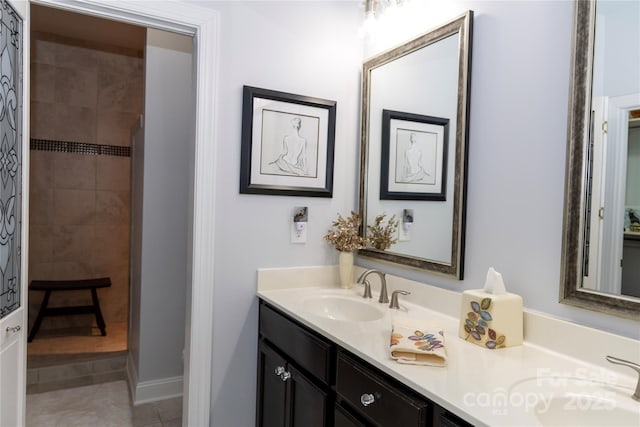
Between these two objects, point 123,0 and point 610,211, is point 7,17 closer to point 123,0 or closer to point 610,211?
point 123,0

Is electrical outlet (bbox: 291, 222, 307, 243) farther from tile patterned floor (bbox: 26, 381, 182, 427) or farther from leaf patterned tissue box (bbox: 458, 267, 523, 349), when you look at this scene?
tile patterned floor (bbox: 26, 381, 182, 427)

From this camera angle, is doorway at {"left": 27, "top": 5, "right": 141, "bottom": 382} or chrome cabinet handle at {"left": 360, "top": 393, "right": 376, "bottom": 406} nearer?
chrome cabinet handle at {"left": 360, "top": 393, "right": 376, "bottom": 406}

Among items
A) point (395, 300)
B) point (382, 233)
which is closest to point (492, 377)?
point (395, 300)

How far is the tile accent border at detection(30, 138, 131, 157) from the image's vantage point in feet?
12.3

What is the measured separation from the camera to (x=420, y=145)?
6.02 feet

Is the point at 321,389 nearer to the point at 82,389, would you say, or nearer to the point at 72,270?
the point at 82,389

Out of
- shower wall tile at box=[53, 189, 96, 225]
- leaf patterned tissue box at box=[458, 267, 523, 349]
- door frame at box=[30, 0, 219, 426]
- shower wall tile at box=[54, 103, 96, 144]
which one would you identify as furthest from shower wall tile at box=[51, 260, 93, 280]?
leaf patterned tissue box at box=[458, 267, 523, 349]

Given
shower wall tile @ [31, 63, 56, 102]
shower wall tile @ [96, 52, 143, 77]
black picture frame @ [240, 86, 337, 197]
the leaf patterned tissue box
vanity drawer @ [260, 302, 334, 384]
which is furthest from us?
shower wall tile @ [96, 52, 143, 77]

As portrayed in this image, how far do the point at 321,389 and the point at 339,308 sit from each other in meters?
0.51

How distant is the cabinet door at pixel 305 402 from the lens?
1423mm

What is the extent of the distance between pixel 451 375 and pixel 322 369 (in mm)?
507

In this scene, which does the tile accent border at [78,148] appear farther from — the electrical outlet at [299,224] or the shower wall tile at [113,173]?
the electrical outlet at [299,224]

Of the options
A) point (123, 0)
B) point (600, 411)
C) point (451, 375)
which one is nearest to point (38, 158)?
point (123, 0)

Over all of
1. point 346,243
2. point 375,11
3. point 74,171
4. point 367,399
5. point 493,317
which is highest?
point 375,11
